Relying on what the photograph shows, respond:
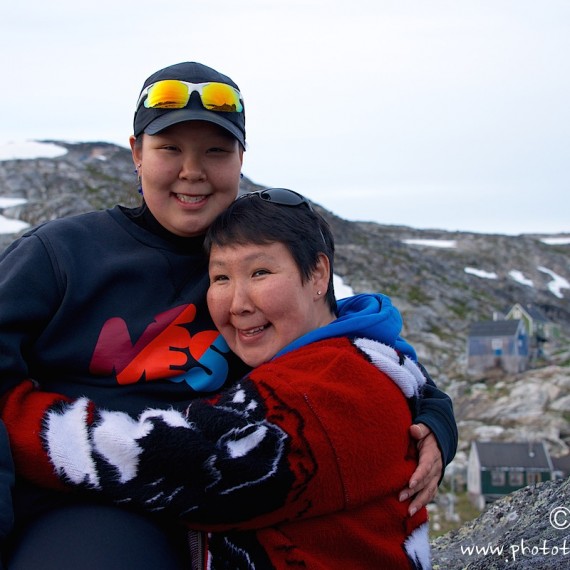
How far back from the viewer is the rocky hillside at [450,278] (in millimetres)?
51938

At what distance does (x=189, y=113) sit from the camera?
3.96 metres

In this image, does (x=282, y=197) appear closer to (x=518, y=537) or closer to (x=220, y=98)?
(x=220, y=98)

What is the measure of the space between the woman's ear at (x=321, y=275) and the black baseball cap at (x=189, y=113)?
34.8 inches

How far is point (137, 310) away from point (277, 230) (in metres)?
0.87

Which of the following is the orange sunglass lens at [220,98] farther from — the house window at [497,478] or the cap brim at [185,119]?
the house window at [497,478]

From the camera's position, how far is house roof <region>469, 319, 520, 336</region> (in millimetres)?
66000

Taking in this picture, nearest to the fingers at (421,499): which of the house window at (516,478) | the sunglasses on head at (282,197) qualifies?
the sunglasses on head at (282,197)

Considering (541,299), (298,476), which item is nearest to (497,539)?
(298,476)

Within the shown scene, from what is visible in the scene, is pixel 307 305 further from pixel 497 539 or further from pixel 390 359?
pixel 497 539

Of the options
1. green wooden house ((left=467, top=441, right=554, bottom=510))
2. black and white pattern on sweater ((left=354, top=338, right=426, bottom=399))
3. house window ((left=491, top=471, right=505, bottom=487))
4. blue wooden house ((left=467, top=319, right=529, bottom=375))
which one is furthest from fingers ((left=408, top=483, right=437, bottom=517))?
blue wooden house ((left=467, top=319, right=529, bottom=375))

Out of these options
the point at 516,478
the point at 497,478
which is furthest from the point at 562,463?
the point at 497,478

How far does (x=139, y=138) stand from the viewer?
14.1 ft

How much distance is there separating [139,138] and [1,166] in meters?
88.4

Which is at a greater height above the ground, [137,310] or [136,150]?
[136,150]
